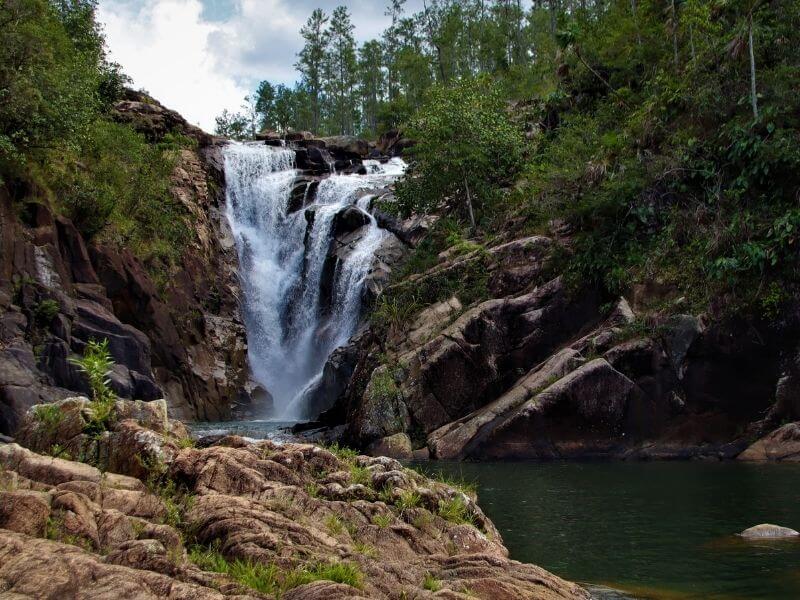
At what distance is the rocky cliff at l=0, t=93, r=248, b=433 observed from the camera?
850 inches

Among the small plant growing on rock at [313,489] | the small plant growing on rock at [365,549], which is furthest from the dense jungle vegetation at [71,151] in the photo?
the small plant growing on rock at [365,549]

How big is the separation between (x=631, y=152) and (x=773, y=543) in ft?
70.2

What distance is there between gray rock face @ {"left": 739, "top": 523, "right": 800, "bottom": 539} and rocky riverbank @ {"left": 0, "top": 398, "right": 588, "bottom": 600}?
448 cm

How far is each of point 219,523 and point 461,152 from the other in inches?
1221

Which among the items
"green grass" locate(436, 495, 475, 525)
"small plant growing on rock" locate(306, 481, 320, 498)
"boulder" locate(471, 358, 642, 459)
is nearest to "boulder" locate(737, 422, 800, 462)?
"boulder" locate(471, 358, 642, 459)

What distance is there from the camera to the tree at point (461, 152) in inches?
1405

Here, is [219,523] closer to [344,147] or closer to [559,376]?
[559,376]

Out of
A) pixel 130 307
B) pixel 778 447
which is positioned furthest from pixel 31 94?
pixel 778 447

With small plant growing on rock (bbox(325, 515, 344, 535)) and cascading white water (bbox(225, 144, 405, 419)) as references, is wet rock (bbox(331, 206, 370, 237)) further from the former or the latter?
small plant growing on rock (bbox(325, 515, 344, 535))

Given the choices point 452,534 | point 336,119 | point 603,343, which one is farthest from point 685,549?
point 336,119

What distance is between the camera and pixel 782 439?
19781mm

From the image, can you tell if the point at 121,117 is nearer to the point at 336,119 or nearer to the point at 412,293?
the point at 412,293

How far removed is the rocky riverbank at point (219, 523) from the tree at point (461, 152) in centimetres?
2773

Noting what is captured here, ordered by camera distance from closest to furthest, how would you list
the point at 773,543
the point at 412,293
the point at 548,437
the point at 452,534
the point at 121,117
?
the point at 452,534 → the point at 773,543 → the point at 548,437 → the point at 412,293 → the point at 121,117
